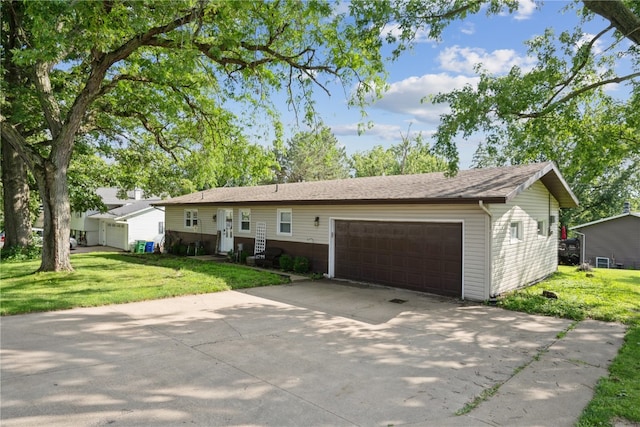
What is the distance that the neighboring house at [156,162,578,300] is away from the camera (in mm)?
9164

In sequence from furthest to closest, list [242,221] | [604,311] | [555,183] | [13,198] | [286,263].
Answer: [242,221]
[13,198]
[286,263]
[555,183]
[604,311]

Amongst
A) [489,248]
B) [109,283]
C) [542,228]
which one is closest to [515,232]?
[489,248]

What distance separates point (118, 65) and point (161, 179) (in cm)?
892

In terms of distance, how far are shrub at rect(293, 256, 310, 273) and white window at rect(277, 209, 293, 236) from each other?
137 cm

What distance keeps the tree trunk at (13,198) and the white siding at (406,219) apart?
8952mm

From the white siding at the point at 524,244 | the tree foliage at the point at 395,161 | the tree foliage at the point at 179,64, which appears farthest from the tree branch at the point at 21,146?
the tree foliage at the point at 395,161

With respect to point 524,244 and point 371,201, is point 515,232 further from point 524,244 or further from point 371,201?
point 371,201

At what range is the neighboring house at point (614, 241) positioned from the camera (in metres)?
22.3

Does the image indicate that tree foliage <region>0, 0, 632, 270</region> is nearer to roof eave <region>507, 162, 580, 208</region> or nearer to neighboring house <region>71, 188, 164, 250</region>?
roof eave <region>507, 162, 580, 208</region>

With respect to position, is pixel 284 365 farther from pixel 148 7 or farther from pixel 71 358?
pixel 148 7

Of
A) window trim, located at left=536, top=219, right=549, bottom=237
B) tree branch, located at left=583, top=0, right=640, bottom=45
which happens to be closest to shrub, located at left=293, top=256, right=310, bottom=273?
window trim, located at left=536, top=219, right=549, bottom=237

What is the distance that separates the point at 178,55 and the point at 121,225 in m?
20.6

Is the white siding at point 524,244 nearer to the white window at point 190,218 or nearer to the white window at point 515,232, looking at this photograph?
the white window at point 515,232

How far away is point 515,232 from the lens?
10.6 meters
